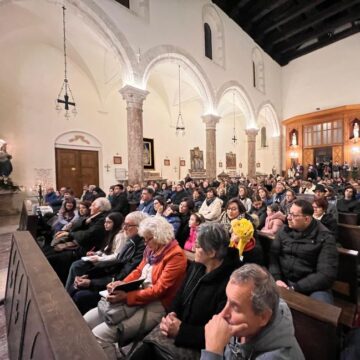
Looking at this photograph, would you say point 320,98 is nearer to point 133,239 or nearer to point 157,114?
point 157,114

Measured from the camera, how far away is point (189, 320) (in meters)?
1.40

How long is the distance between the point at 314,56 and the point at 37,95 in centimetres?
1617

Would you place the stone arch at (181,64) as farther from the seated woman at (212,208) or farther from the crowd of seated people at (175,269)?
the crowd of seated people at (175,269)

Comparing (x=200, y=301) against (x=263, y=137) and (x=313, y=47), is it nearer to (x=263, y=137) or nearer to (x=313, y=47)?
(x=313, y=47)

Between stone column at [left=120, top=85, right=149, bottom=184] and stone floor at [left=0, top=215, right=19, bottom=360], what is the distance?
3.64 metres

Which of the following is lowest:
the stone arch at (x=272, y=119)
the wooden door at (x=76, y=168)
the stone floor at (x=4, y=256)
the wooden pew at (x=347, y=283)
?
the stone floor at (x=4, y=256)

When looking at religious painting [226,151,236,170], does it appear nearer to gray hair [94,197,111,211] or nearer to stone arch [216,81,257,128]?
stone arch [216,81,257,128]

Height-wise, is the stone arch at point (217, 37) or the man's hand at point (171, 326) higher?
the stone arch at point (217, 37)

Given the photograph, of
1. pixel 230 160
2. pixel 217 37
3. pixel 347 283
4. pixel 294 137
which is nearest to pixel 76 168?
pixel 217 37

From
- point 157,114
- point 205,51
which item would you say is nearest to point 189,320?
point 205,51

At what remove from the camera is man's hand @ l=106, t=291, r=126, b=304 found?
165 centimetres

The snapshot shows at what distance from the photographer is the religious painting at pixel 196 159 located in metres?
15.5

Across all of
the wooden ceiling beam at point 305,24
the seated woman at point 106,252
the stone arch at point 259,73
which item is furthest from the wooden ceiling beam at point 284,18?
the seated woman at point 106,252

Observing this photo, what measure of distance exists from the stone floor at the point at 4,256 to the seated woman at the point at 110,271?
24.9 inches
